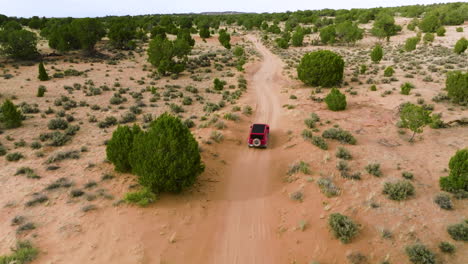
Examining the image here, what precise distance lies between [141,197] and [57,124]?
45.6ft

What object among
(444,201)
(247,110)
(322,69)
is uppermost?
(322,69)

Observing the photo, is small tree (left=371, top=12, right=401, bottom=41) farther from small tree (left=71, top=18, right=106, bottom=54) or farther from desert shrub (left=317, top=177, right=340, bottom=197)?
small tree (left=71, top=18, right=106, bottom=54)

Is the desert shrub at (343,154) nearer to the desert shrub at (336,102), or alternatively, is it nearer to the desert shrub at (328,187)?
the desert shrub at (328,187)

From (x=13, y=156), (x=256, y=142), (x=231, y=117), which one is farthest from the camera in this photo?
(x=231, y=117)

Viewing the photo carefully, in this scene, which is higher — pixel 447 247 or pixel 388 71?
pixel 388 71

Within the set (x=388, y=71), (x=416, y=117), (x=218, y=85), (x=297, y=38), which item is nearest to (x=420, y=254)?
(x=416, y=117)

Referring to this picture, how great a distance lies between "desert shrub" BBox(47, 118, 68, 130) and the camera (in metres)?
21.2

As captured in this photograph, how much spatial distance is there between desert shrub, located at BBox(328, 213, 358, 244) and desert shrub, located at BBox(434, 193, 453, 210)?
5.01 meters

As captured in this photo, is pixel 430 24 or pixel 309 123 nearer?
pixel 309 123

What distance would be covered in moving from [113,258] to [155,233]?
1.87m

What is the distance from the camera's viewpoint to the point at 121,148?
14.9 m

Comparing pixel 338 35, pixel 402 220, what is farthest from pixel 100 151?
pixel 338 35

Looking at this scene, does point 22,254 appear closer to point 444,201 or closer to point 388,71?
point 444,201

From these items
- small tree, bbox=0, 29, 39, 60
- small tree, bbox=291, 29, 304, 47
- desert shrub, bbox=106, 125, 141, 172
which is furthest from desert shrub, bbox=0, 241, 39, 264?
small tree, bbox=291, 29, 304, 47
